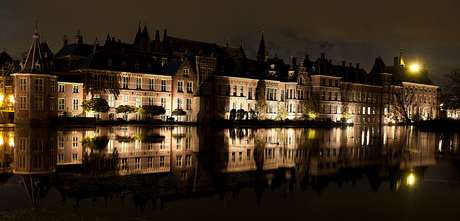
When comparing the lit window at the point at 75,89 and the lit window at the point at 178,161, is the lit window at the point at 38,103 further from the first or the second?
the lit window at the point at 178,161

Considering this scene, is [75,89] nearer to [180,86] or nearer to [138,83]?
[138,83]

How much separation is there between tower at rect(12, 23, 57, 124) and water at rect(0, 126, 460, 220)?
28355mm

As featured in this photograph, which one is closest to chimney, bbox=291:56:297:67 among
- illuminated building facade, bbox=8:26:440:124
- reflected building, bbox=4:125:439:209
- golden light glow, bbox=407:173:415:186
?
illuminated building facade, bbox=8:26:440:124

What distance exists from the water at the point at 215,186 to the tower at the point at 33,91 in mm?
28355

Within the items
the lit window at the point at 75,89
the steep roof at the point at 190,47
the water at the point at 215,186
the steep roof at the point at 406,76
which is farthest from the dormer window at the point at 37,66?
the steep roof at the point at 406,76

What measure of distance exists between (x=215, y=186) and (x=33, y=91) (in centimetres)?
4146

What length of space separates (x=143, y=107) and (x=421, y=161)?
139 ft

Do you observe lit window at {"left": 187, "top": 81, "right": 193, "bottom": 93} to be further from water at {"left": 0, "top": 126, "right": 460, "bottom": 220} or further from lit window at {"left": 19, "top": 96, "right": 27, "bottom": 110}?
water at {"left": 0, "top": 126, "right": 460, "bottom": 220}

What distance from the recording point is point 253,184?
1401cm

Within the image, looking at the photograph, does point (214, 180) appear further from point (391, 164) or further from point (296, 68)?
point (296, 68)

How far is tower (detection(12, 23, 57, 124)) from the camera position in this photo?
47.7m

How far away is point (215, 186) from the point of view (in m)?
13.4

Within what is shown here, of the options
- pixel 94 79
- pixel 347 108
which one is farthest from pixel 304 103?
pixel 94 79

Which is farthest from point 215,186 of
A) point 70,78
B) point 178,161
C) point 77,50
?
point 77,50
